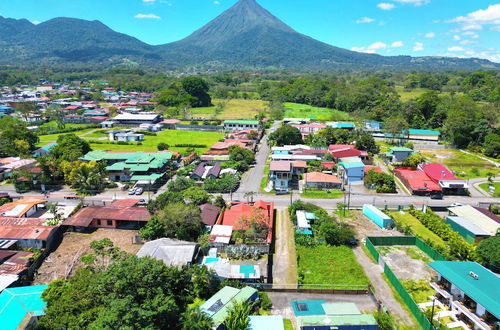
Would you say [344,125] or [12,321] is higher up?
[344,125]

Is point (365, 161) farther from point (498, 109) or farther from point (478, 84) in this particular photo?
point (478, 84)

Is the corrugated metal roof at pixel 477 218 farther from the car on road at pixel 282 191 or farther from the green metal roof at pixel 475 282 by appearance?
the car on road at pixel 282 191

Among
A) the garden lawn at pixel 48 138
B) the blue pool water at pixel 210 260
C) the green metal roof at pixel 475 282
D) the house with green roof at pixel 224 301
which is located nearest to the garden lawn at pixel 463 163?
the green metal roof at pixel 475 282

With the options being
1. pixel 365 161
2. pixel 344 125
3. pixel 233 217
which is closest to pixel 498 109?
pixel 344 125

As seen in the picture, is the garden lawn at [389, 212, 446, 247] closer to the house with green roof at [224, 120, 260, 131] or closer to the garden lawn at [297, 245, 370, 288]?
the garden lawn at [297, 245, 370, 288]

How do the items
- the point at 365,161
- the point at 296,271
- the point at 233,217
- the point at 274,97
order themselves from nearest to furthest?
the point at 296,271
the point at 233,217
the point at 365,161
the point at 274,97

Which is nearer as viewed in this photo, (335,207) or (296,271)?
(296,271)

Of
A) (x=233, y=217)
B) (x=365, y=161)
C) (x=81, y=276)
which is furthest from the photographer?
(x=365, y=161)
